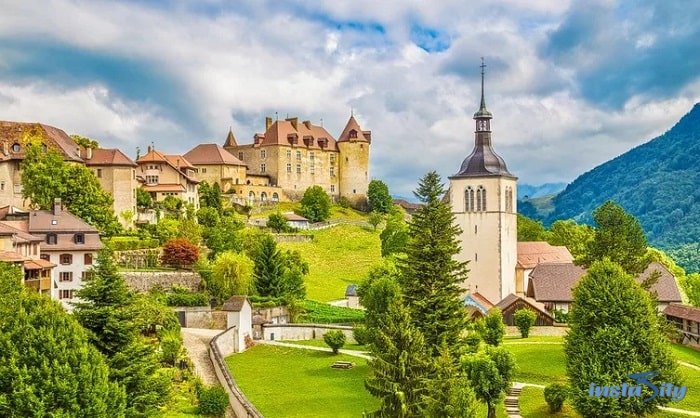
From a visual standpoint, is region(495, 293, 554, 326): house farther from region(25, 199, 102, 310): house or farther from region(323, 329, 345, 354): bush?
region(25, 199, 102, 310): house

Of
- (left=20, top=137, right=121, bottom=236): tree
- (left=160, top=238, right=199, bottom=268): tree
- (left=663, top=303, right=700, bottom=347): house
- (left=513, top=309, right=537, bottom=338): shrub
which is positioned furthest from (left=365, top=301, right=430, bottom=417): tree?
(left=20, top=137, right=121, bottom=236): tree

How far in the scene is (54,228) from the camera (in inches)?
1902

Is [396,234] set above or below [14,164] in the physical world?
below

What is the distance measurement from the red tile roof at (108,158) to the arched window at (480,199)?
31.2 m

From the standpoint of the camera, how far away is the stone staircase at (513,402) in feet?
106

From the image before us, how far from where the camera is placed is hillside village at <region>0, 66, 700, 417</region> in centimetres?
3025

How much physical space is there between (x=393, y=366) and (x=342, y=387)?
8293 millimetres

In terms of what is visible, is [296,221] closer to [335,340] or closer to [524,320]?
[524,320]

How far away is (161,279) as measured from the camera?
177 feet

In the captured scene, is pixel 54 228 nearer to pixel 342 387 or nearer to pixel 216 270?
pixel 216 270

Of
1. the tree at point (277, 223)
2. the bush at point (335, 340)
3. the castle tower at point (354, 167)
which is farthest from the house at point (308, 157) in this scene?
the bush at point (335, 340)

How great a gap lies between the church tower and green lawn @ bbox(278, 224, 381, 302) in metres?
10.5

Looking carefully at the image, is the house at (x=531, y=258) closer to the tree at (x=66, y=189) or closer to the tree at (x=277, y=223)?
the tree at (x=277, y=223)

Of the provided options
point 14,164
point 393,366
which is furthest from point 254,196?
point 393,366
